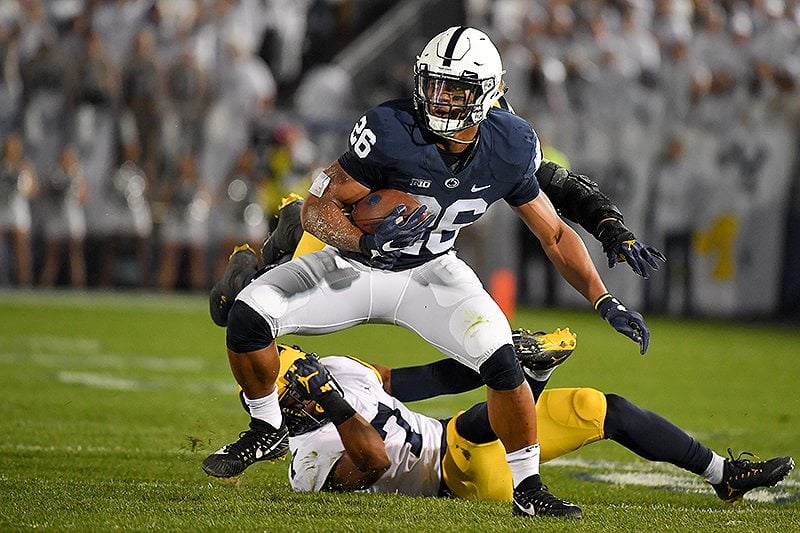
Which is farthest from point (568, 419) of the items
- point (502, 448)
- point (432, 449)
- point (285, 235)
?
point (285, 235)

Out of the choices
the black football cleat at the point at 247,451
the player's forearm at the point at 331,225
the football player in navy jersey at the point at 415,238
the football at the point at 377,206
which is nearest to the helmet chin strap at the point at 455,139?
the football player in navy jersey at the point at 415,238

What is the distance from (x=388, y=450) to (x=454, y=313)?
488 mm

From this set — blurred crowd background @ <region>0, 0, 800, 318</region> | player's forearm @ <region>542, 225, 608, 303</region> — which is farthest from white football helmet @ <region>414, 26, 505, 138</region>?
blurred crowd background @ <region>0, 0, 800, 318</region>

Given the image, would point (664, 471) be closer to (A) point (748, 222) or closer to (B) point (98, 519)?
(B) point (98, 519)

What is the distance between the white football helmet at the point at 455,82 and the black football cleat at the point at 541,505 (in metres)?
1.12

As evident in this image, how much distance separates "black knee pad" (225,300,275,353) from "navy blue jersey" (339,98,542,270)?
509 millimetres

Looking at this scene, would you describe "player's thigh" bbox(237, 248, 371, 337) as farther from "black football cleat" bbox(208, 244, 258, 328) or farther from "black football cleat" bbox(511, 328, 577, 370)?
"black football cleat" bbox(511, 328, 577, 370)

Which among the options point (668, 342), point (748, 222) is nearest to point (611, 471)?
point (668, 342)

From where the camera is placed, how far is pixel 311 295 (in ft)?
13.9

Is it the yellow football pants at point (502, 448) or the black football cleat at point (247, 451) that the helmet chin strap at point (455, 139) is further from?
the black football cleat at point (247, 451)

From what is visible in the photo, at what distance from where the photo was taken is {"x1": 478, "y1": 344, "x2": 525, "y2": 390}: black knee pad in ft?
13.0

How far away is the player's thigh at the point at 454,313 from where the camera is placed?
4.02 meters

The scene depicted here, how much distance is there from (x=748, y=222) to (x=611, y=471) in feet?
21.1

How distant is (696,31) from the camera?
12562mm
